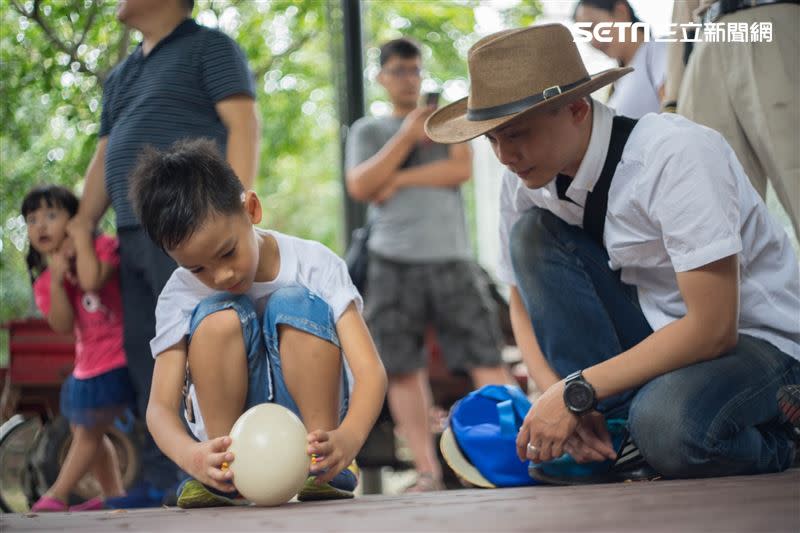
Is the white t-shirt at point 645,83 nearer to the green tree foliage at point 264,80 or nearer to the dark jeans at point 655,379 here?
the dark jeans at point 655,379

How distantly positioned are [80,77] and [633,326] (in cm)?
218

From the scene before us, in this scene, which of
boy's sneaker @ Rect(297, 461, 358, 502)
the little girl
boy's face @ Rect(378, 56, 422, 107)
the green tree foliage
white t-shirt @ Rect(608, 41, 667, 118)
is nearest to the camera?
boy's sneaker @ Rect(297, 461, 358, 502)

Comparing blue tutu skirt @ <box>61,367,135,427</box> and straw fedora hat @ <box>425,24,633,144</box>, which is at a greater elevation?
straw fedora hat @ <box>425,24,633,144</box>

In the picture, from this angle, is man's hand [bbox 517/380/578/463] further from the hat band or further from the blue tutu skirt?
the blue tutu skirt

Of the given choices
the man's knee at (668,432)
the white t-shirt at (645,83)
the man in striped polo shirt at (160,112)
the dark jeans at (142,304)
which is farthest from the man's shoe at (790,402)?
the dark jeans at (142,304)

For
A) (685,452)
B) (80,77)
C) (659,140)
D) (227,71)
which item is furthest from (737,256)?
(80,77)

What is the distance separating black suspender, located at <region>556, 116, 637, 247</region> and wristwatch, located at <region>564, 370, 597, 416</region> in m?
0.35

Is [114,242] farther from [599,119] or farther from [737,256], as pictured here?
[737,256]

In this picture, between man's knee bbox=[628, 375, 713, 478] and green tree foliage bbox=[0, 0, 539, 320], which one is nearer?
man's knee bbox=[628, 375, 713, 478]

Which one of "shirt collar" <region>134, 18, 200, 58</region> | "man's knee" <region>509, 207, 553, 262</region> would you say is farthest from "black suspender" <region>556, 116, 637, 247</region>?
"shirt collar" <region>134, 18, 200, 58</region>

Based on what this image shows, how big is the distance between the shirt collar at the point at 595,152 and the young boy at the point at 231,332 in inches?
19.9

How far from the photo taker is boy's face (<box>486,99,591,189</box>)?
183 centimetres

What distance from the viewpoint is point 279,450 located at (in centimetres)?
156

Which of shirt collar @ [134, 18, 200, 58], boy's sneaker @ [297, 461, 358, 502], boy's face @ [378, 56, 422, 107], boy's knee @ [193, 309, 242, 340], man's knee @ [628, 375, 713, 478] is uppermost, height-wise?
shirt collar @ [134, 18, 200, 58]
